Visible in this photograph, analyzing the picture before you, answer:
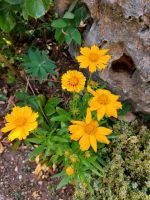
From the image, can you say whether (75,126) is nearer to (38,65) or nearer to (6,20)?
(38,65)

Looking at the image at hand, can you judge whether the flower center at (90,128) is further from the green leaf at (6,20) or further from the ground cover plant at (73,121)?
the green leaf at (6,20)

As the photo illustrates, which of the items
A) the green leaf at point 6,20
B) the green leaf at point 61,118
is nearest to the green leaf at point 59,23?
the green leaf at point 6,20

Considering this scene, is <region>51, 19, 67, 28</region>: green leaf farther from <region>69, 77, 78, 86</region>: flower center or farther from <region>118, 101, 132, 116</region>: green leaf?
<region>118, 101, 132, 116</region>: green leaf

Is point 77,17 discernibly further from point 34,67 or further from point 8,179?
point 8,179

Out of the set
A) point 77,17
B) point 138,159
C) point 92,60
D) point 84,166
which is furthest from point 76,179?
point 77,17

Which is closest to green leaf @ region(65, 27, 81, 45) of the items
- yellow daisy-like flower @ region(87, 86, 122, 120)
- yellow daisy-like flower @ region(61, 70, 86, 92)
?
yellow daisy-like flower @ region(61, 70, 86, 92)

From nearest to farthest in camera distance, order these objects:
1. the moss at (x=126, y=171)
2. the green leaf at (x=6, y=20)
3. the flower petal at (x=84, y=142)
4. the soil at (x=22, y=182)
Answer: the flower petal at (x=84, y=142) → the moss at (x=126, y=171) → the green leaf at (x=6, y=20) → the soil at (x=22, y=182)

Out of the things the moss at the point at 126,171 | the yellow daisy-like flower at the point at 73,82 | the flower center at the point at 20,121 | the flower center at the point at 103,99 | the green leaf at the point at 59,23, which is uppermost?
the green leaf at the point at 59,23
